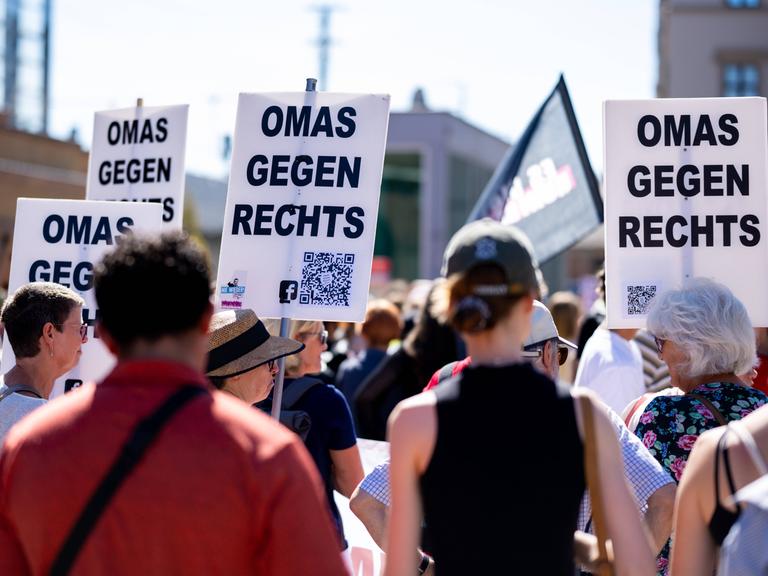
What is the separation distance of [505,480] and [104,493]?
0.89m

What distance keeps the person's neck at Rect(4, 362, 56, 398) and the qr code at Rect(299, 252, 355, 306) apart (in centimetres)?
124

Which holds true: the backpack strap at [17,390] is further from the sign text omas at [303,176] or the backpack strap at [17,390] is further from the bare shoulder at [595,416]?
the bare shoulder at [595,416]

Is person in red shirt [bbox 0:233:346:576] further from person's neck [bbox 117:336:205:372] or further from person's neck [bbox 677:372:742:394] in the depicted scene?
person's neck [bbox 677:372:742:394]

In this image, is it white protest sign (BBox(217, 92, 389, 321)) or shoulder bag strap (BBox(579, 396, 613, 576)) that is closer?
shoulder bag strap (BBox(579, 396, 613, 576))

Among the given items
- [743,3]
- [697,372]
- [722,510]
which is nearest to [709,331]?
[697,372]

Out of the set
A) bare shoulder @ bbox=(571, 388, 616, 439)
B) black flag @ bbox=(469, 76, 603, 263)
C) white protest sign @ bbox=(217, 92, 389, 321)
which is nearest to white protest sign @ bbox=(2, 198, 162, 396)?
white protest sign @ bbox=(217, 92, 389, 321)

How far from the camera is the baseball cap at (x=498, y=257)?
2537 millimetres

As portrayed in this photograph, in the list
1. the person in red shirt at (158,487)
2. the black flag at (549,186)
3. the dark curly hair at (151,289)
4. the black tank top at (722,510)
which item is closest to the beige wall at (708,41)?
the black flag at (549,186)

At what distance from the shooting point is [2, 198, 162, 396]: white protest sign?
5.54 metres

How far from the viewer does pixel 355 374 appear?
817 cm

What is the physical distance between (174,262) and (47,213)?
11.8ft

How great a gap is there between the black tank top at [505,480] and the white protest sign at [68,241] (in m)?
3.40

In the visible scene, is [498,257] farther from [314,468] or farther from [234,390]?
[234,390]

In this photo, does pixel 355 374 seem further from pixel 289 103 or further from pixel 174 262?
pixel 174 262
